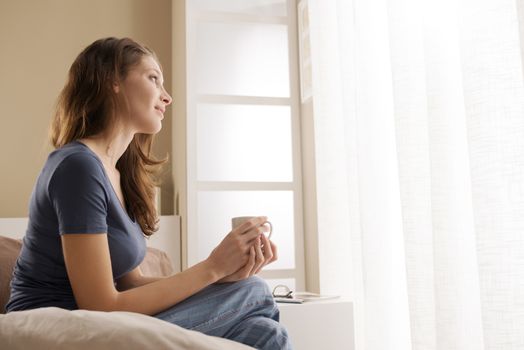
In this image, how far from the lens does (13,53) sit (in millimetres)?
3680

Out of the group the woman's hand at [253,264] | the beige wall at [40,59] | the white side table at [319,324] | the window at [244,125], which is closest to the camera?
the woman's hand at [253,264]

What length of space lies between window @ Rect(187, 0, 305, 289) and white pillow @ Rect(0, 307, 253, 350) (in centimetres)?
228

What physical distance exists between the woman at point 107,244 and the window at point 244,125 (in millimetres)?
1714

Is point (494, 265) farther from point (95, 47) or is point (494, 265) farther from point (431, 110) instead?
point (95, 47)

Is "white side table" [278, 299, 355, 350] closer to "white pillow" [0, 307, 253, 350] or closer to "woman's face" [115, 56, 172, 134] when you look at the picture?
"woman's face" [115, 56, 172, 134]

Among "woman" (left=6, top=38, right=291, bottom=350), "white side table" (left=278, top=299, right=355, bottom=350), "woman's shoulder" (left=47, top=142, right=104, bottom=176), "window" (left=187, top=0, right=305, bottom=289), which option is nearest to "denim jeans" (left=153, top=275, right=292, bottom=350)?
"woman" (left=6, top=38, right=291, bottom=350)

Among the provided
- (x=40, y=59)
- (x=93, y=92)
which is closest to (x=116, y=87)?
(x=93, y=92)

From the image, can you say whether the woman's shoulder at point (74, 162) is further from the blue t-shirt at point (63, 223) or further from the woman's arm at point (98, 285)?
the woman's arm at point (98, 285)

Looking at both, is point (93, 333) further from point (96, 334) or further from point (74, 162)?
point (74, 162)

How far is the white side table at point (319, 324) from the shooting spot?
6.84ft

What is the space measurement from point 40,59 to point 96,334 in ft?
10.9

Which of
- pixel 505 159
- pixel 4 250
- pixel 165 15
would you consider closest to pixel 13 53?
pixel 165 15

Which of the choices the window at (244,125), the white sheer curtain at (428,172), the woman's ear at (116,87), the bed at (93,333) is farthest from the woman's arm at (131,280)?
the window at (244,125)

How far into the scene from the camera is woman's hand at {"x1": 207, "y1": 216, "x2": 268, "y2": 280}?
1.20 m
